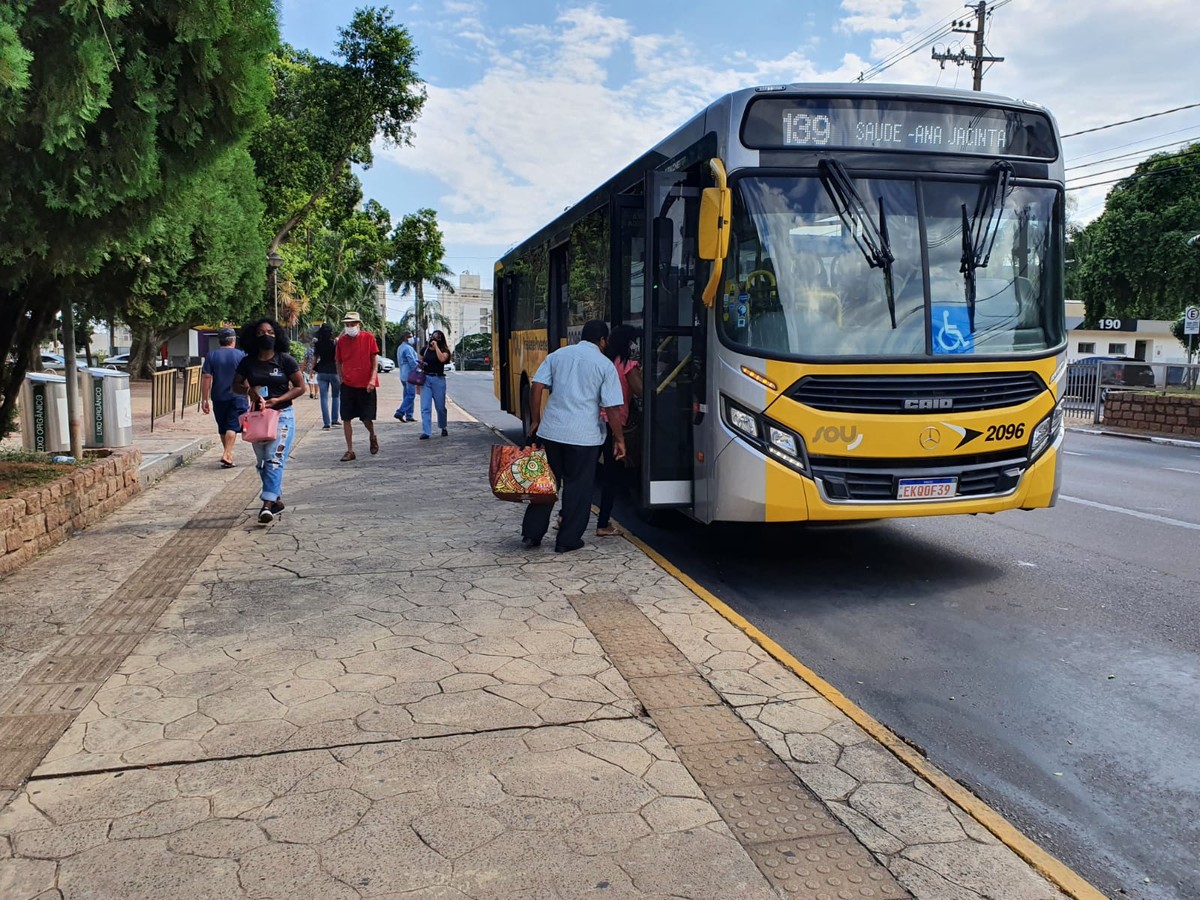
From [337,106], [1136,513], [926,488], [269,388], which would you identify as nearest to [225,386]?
[269,388]

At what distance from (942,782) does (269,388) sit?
21.2 ft

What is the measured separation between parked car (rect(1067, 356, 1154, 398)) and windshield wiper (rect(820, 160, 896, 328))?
60.2 ft

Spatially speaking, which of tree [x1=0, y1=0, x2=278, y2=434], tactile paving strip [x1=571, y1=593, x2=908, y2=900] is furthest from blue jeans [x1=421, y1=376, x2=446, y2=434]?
tactile paving strip [x1=571, y1=593, x2=908, y2=900]

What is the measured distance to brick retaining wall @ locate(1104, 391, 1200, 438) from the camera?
18.8 meters

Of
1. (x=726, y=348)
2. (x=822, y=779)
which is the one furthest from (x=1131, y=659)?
(x=726, y=348)

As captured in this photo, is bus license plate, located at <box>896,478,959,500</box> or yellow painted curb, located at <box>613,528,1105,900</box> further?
bus license plate, located at <box>896,478,959,500</box>

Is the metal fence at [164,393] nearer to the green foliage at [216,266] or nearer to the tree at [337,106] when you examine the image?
the green foliage at [216,266]

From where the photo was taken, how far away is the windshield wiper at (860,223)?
5918mm

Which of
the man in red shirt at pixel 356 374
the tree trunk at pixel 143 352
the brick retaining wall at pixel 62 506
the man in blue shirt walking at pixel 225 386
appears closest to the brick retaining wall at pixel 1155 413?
the man in red shirt at pixel 356 374

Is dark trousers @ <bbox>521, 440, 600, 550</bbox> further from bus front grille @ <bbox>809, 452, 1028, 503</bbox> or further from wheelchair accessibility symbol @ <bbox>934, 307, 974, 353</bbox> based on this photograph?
wheelchair accessibility symbol @ <bbox>934, 307, 974, 353</bbox>

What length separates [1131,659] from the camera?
4918 mm

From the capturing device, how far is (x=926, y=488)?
5961 mm

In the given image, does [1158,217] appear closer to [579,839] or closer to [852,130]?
[852,130]

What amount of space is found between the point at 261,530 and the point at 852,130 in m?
5.64
